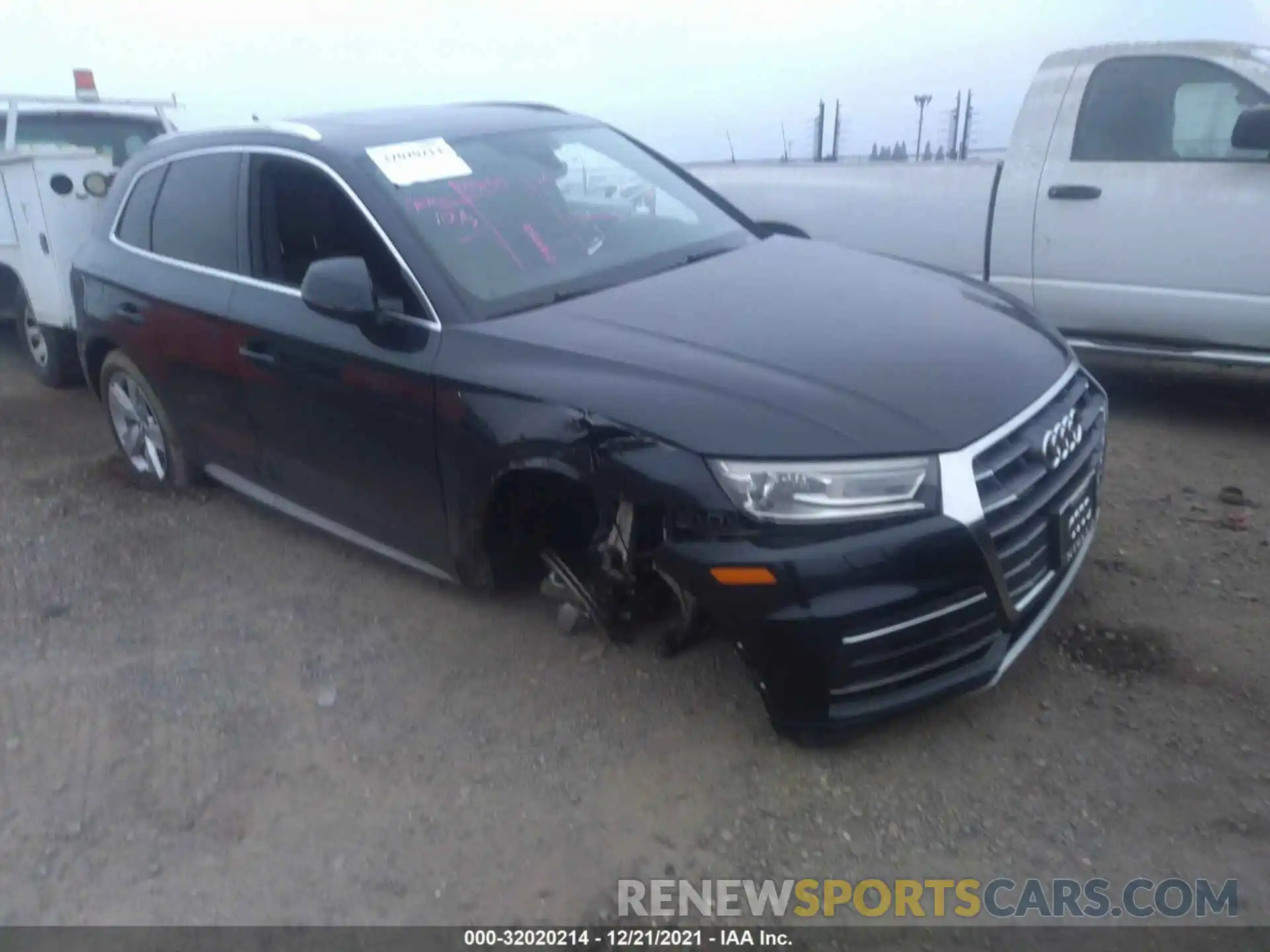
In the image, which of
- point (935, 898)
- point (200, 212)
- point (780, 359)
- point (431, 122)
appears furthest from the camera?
point (200, 212)

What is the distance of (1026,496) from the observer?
9.42 feet

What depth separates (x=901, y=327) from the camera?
3246mm

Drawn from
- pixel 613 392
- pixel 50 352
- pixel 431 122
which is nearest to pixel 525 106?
pixel 431 122

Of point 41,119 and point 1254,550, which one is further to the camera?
point 41,119

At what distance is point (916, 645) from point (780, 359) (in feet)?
2.70

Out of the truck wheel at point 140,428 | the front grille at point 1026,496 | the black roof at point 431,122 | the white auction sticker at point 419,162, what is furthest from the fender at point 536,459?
the truck wheel at point 140,428

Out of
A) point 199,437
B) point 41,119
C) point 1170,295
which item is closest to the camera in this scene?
point 199,437

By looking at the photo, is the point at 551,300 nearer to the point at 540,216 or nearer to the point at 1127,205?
the point at 540,216

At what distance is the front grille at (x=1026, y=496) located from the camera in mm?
2775

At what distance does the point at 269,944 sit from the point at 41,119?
721cm

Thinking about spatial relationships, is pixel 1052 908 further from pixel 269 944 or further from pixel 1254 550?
pixel 1254 550

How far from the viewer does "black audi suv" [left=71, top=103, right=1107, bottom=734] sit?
8.89 feet

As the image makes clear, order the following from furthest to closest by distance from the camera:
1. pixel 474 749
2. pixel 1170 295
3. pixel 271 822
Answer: pixel 1170 295 < pixel 474 749 < pixel 271 822

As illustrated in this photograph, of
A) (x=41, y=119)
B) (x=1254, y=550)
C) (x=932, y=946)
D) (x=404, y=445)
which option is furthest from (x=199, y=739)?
(x=41, y=119)
